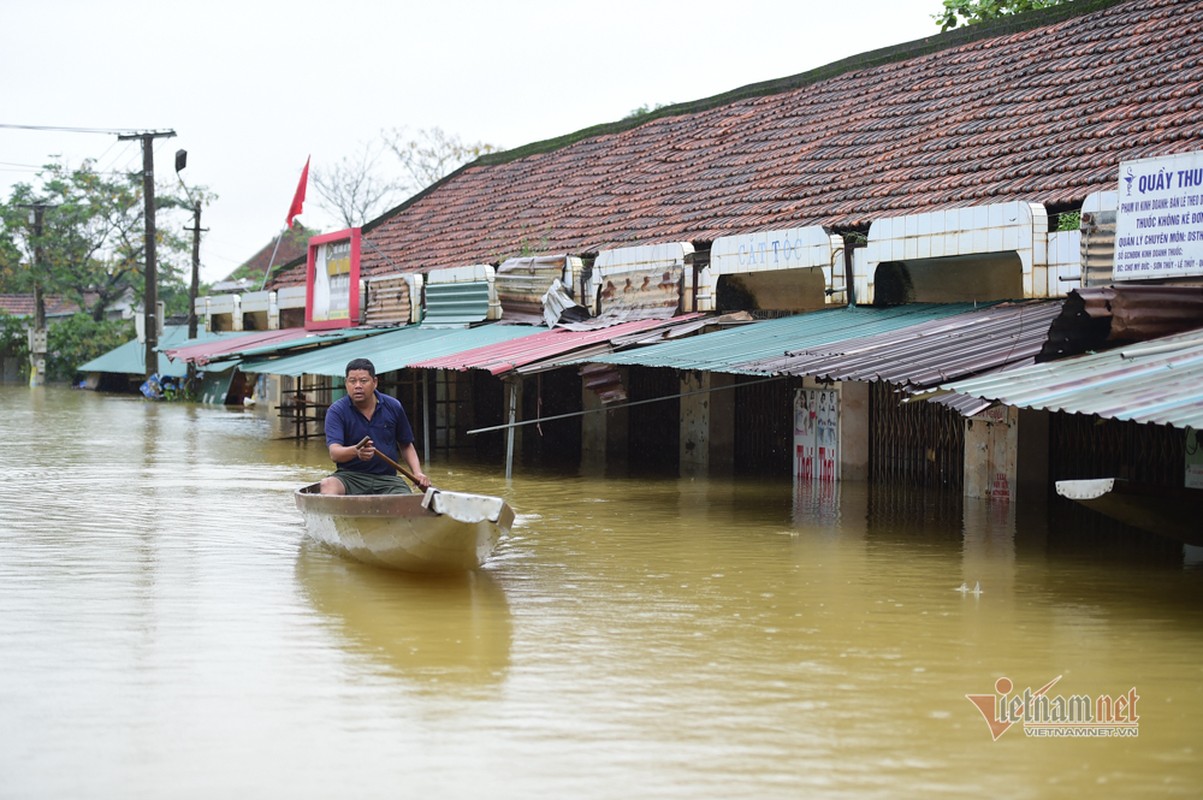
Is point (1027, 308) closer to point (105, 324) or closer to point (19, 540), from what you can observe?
point (19, 540)

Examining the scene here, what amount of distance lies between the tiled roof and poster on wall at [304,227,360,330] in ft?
3.95

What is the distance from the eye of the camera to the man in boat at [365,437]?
10.7 m

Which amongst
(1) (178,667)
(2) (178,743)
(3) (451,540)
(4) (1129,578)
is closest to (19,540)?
(3) (451,540)

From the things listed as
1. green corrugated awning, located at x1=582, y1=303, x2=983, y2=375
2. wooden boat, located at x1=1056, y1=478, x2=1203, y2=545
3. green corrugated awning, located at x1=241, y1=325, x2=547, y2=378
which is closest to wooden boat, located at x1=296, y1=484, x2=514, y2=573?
wooden boat, located at x1=1056, y1=478, x2=1203, y2=545

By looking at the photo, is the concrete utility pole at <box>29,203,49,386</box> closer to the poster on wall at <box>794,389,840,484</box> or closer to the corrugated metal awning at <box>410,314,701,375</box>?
the corrugated metal awning at <box>410,314,701,375</box>

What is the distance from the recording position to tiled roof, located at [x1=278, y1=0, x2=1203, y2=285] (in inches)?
612

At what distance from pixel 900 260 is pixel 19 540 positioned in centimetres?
974

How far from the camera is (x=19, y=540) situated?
492 inches

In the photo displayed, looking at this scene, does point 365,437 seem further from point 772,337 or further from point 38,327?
point 38,327

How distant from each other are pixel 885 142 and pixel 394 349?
839 cm

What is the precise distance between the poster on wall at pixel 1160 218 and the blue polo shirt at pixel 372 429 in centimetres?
651

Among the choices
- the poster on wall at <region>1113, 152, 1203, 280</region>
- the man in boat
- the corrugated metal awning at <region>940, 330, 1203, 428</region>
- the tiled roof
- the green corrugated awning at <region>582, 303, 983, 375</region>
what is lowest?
the man in boat

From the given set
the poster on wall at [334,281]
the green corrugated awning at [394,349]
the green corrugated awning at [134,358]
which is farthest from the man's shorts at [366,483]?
the green corrugated awning at [134,358]

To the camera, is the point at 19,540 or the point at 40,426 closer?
the point at 19,540
